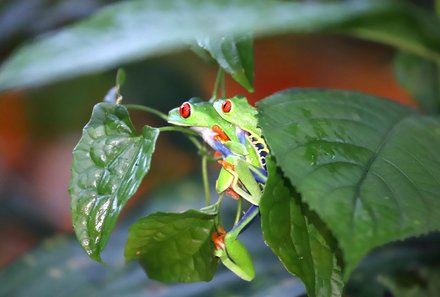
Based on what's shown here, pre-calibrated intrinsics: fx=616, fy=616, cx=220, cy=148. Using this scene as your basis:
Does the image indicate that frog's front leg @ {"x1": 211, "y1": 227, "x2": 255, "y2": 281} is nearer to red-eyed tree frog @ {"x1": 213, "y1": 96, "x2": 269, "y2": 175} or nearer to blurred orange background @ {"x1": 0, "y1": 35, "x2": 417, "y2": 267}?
red-eyed tree frog @ {"x1": 213, "y1": 96, "x2": 269, "y2": 175}

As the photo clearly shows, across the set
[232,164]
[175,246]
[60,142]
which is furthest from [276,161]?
[60,142]

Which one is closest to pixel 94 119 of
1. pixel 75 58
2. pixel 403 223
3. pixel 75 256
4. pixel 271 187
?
pixel 75 58

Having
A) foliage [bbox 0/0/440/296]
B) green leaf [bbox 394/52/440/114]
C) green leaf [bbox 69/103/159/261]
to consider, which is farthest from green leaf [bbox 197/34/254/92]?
green leaf [bbox 394/52/440/114]

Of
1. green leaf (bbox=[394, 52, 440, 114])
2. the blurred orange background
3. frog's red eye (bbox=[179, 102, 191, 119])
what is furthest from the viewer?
the blurred orange background

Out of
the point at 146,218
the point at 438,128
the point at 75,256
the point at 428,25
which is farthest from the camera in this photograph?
the point at 75,256

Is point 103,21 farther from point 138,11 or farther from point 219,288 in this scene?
point 219,288

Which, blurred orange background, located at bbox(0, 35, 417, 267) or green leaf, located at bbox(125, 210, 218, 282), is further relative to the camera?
blurred orange background, located at bbox(0, 35, 417, 267)

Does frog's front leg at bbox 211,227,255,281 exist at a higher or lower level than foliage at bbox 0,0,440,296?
lower

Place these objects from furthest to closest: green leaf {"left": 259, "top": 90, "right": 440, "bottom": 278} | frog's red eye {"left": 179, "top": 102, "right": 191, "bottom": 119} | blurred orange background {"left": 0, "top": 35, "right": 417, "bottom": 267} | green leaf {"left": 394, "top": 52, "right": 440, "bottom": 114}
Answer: blurred orange background {"left": 0, "top": 35, "right": 417, "bottom": 267}, green leaf {"left": 394, "top": 52, "right": 440, "bottom": 114}, frog's red eye {"left": 179, "top": 102, "right": 191, "bottom": 119}, green leaf {"left": 259, "top": 90, "right": 440, "bottom": 278}
